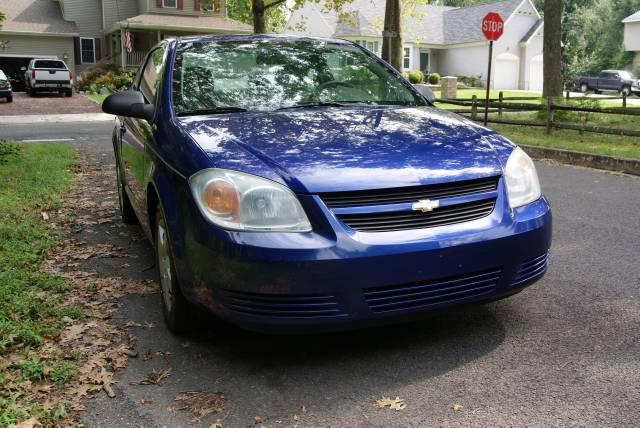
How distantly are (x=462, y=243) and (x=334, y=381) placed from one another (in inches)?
34.1

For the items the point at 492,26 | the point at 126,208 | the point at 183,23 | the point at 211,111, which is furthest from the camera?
the point at 183,23

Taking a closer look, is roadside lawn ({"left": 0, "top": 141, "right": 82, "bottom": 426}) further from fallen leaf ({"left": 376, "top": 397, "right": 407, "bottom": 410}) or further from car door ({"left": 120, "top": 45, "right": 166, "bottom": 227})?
fallen leaf ({"left": 376, "top": 397, "right": 407, "bottom": 410})

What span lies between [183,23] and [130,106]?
109ft

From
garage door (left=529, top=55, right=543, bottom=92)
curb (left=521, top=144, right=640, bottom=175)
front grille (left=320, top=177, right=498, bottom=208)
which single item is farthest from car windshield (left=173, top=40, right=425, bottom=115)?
garage door (left=529, top=55, right=543, bottom=92)

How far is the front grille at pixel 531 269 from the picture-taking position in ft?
10.9

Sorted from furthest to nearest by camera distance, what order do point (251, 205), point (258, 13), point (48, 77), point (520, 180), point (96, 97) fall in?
point (96, 97) < point (48, 77) < point (258, 13) < point (520, 180) < point (251, 205)

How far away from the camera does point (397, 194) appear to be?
9.93 feet

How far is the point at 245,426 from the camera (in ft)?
8.91

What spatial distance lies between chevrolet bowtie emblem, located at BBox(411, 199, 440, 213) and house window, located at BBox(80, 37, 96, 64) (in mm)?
39207

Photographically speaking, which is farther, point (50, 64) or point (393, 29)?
point (50, 64)

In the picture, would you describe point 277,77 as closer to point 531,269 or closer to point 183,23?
point 531,269

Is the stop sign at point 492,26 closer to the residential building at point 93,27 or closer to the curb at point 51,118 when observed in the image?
the curb at point 51,118

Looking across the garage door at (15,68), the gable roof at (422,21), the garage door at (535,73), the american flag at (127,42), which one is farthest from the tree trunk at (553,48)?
the garage door at (535,73)

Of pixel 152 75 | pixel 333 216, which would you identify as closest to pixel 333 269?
pixel 333 216
